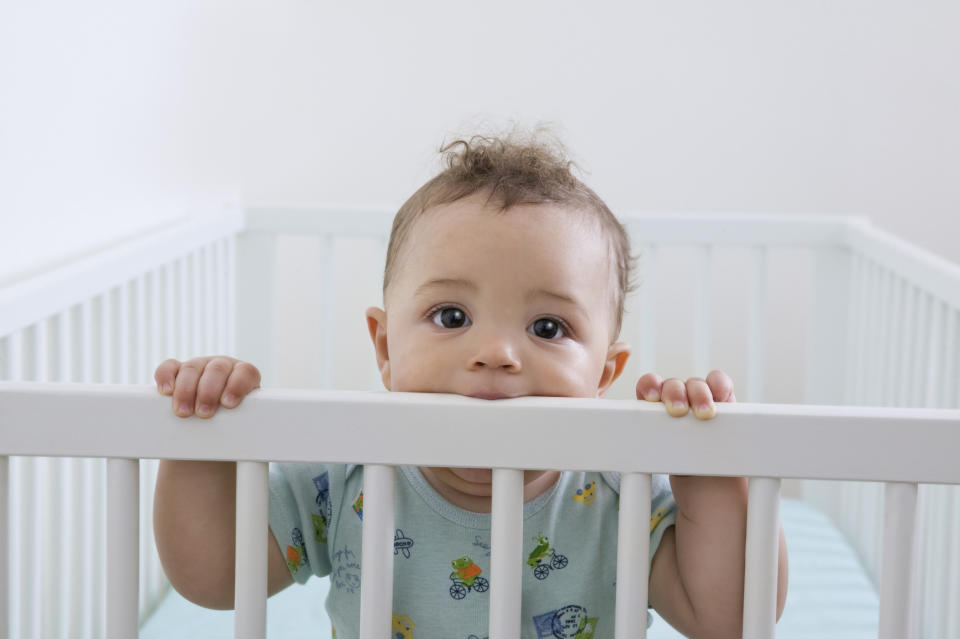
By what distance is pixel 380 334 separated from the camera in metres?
0.86

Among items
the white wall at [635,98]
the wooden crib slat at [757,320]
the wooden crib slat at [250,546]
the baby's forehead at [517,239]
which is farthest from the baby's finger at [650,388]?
the white wall at [635,98]

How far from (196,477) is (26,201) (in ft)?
1.73

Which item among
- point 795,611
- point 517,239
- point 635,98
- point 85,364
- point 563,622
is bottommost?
point 795,611

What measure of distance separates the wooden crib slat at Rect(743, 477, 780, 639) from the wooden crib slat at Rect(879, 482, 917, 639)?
0.18ft

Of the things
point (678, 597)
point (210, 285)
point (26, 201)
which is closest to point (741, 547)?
point (678, 597)

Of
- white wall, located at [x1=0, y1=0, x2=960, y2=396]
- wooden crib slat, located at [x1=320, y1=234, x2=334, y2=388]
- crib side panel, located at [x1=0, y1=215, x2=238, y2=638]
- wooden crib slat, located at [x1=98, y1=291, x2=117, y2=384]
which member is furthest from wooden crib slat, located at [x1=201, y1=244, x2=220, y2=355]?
white wall, located at [x1=0, y1=0, x2=960, y2=396]

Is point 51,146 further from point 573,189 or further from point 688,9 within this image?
point 688,9

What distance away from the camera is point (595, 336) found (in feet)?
2.50

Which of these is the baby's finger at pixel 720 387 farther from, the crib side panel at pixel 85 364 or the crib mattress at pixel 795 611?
the crib mattress at pixel 795 611

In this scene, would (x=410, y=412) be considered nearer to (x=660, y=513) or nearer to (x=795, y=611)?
(x=660, y=513)

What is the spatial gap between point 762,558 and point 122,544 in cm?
33

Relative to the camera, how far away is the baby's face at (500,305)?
705mm

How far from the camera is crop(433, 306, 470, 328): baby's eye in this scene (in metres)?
0.72

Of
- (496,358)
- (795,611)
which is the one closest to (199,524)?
(496,358)
